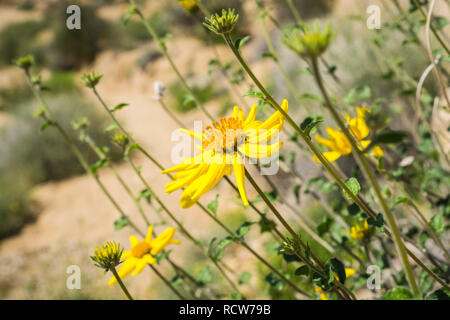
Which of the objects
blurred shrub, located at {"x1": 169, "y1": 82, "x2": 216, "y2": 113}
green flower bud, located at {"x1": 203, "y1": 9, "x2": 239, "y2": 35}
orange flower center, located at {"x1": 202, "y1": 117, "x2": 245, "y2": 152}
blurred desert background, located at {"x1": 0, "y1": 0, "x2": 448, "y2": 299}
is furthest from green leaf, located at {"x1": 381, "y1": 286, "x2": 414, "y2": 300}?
blurred shrub, located at {"x1": 169, "y1": 82, "x2": 216, "y2": 113}

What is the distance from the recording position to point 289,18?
7.64 metres

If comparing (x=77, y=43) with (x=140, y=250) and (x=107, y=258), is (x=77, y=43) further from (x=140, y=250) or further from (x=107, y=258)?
(x=107, y=258)

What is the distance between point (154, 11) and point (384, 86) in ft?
36.7

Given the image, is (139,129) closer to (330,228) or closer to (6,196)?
(6,196)

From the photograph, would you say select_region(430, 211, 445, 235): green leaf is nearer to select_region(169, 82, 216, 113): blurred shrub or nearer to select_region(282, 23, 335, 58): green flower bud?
select_region(282, 23, 335, 58): green flower bud

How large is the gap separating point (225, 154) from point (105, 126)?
6819 mm

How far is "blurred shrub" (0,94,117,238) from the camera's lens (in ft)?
17.8

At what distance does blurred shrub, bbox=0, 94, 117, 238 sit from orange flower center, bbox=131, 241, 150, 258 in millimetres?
4536

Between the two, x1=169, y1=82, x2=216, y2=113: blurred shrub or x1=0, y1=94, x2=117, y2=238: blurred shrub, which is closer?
x1=0, y1=94, x2=117, y2=238: blurred shrub

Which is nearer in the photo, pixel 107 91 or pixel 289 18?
pixel 289 18

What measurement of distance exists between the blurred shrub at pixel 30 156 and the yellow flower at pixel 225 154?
5184 millimetres

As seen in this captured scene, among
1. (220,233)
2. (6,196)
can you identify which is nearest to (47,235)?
(6,196)
